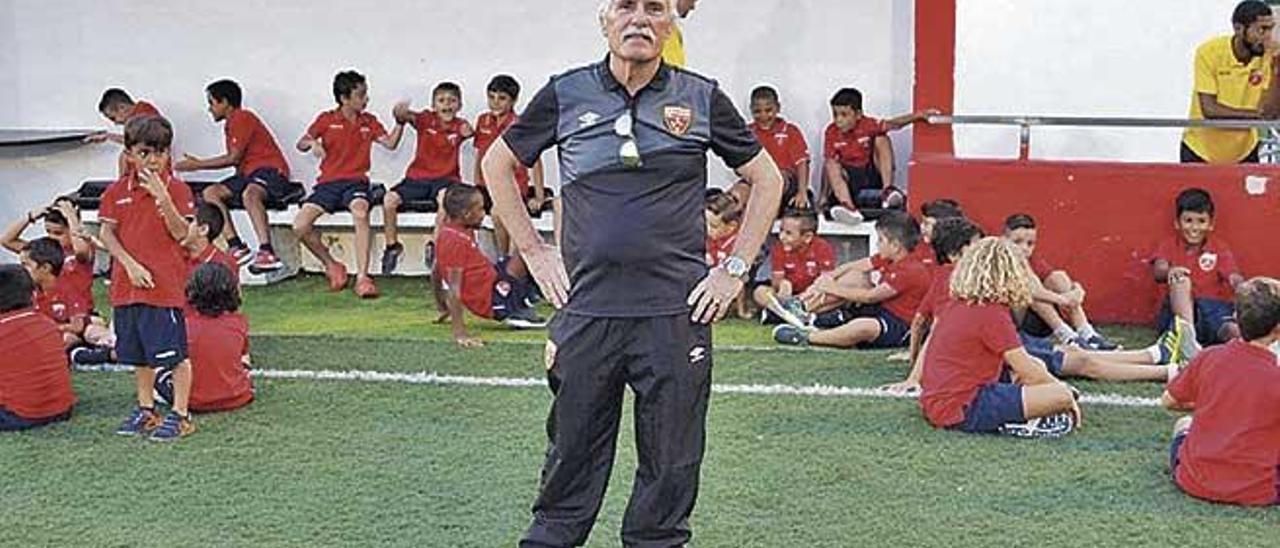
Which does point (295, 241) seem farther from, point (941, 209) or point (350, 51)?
point (941, 209)

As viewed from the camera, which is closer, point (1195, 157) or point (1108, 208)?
point (1108, 208)

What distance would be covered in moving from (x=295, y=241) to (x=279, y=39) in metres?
1.49

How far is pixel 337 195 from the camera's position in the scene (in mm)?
11242

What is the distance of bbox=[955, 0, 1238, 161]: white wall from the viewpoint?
1098 cm

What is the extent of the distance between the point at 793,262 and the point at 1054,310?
5.60 feet

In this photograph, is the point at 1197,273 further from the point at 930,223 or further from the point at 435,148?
the point at 435,148

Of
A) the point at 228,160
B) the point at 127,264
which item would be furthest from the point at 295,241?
the point at 127,264

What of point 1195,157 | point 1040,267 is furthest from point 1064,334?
point 1195,157

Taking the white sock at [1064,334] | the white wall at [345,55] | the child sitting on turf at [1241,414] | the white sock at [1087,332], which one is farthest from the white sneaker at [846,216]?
the child sitting on turf at [1241,414]

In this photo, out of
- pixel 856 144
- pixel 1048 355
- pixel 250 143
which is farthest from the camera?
pixel 250 143

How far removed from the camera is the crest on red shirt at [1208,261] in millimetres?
8734

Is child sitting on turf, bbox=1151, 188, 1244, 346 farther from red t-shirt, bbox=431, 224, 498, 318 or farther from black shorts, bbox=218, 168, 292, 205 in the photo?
black shorts, bbox=218, 168, 292, 205

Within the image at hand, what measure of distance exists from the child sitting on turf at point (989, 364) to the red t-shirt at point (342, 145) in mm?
5625

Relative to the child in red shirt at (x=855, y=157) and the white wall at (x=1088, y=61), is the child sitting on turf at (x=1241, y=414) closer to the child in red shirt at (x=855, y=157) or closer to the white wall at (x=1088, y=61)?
the child in red shirt at (x=855, y=157)
